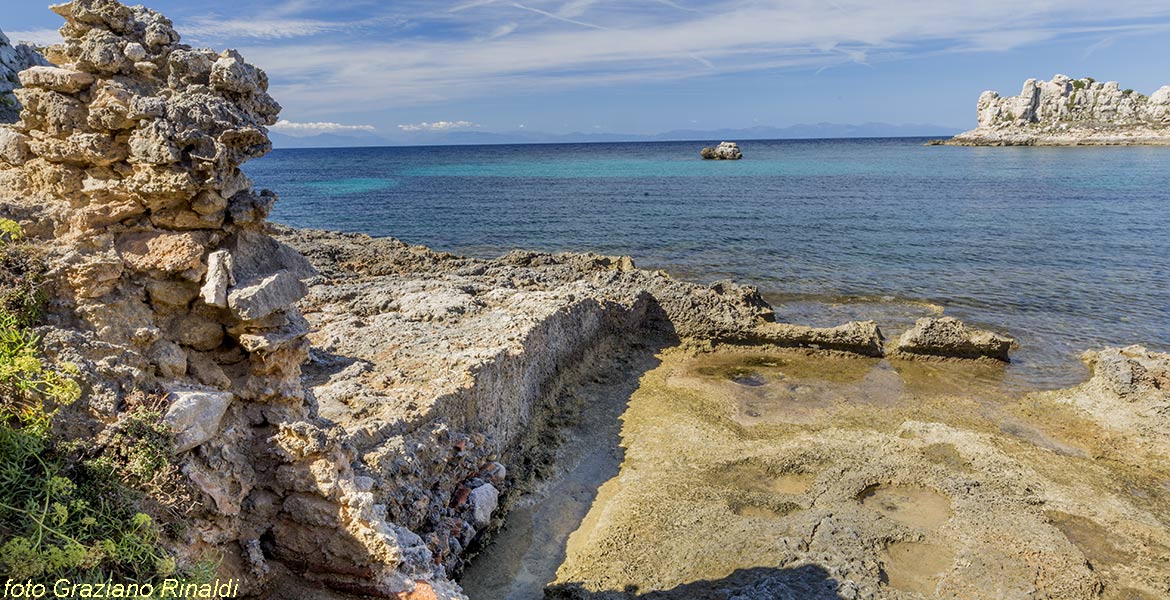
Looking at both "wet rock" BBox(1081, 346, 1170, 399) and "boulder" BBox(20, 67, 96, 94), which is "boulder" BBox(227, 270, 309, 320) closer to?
"boulder" BBox(20, 67, 96, 94)

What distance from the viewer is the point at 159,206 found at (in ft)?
22.1

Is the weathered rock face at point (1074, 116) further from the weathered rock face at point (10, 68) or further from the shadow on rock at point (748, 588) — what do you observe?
the weathered rock face at point (10, 68)

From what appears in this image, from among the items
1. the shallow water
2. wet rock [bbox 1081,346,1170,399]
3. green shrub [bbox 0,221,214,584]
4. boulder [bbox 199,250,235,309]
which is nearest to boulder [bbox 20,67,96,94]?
green shrub [bbox 0,221,214,584]

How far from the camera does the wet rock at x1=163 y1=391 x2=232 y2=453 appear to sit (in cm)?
580

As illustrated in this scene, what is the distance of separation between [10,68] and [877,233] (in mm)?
39696

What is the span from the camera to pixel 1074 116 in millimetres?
134875

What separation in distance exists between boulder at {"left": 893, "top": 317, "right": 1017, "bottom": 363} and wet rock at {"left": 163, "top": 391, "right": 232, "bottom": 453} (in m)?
17.9

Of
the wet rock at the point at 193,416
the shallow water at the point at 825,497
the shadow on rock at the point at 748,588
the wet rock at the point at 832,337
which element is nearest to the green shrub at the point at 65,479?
the wet rock at the point at 193,416

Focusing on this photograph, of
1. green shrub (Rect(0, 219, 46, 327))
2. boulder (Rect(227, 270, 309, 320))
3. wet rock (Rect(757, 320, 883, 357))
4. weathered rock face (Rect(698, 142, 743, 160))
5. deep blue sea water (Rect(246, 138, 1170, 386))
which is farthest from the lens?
weathered rock face (Rect(698, 142, 743, 160))

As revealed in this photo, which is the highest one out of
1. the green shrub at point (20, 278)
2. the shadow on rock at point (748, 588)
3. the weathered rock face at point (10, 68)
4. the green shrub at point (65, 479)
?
the weathered rock face at point (10, 68)

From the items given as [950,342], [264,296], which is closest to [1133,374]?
[950,342]

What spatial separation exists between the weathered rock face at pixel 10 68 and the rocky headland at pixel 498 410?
9.94 m

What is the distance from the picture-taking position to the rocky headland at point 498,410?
6551 millimetres

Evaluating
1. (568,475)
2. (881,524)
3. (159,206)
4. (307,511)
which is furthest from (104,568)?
(881,524)
